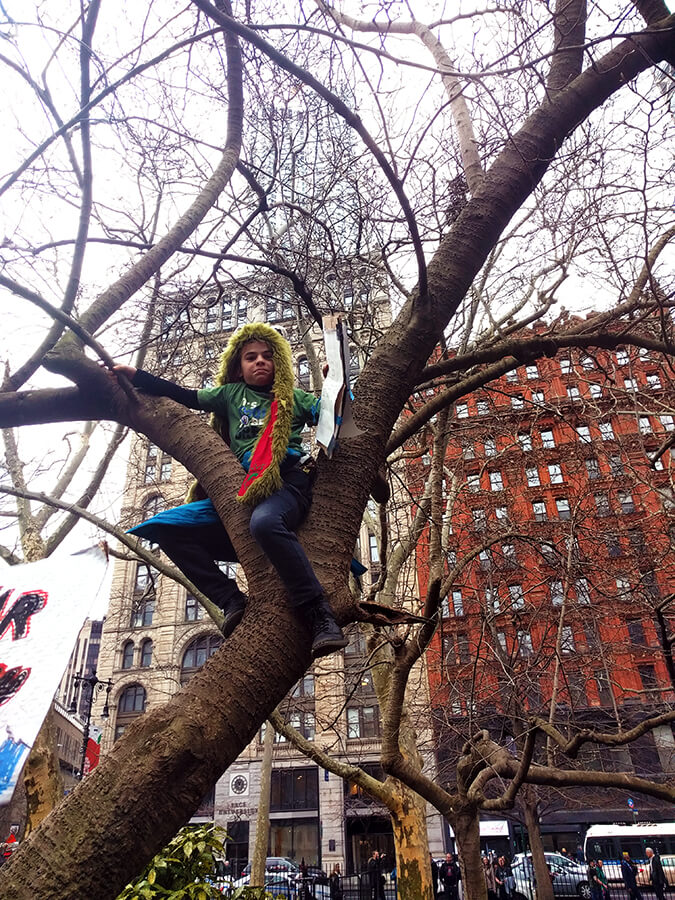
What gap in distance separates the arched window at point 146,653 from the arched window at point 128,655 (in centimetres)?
56

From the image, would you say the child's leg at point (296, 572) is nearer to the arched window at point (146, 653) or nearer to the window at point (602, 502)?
the window at point (602, 502)

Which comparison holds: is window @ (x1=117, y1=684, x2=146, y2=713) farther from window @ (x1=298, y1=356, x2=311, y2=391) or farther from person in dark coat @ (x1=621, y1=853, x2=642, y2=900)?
person in dark coat @ (x1=621, y1=853, x2=642, y2=900)

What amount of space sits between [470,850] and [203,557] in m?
5.28

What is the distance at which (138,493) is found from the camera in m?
26.3

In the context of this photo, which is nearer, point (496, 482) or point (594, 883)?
point (594, 883)

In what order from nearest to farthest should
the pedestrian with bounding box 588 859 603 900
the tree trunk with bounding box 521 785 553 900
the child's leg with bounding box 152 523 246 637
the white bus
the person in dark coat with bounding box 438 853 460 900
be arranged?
the child's leg with bounding box 152 523 246 637 → the tree trunk with bounding box 521 785 553 900 → the pedestrian with bounding box 588 859 603 900 → the person in dark coat with bounding box 438 853 460 900 → the white bus

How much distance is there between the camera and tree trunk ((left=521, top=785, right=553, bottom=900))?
508 inches

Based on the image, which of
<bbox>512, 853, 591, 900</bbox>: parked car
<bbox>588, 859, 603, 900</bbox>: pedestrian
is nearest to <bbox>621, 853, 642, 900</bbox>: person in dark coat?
<bbox>588, 859, 603, 900</bbox>: pedestrian

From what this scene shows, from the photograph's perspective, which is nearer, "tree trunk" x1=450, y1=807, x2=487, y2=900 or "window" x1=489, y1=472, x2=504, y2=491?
"tree trunk" x1=450, y1=807, x2=487, y2=900

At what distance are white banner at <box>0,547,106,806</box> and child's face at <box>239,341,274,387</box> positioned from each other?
1.07 metres

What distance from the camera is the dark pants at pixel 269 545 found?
195cm

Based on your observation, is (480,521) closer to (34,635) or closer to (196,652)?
(34,635)

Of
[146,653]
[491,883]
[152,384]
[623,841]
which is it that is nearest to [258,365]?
[152,384]

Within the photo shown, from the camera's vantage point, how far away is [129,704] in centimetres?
2884
